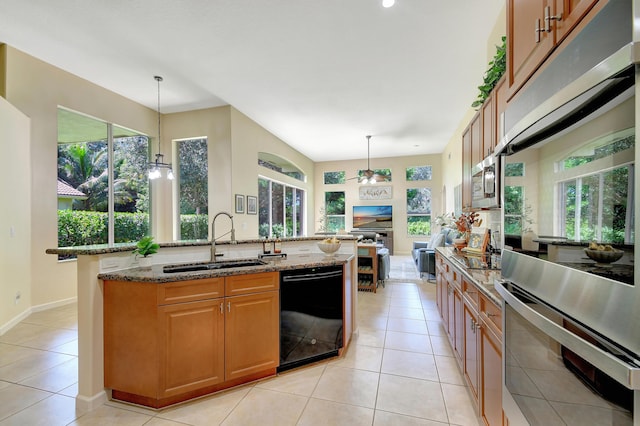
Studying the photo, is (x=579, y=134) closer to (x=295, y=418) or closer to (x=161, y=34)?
(x=295, y=418)

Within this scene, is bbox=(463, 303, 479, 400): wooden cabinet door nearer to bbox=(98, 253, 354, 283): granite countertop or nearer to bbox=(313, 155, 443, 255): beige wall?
bbox=(98, 253, 354, 283): granite countertop

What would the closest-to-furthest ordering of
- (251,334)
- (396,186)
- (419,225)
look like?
(251,334), (419,225), (396,186)

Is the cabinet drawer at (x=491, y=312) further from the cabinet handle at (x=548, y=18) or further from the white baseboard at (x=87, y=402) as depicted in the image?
the white baseboard at (x=87, y=402)

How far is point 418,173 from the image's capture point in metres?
9.09

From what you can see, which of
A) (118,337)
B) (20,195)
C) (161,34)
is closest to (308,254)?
(118,337)

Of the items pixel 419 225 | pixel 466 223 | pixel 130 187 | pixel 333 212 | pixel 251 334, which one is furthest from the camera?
pixel 333 212

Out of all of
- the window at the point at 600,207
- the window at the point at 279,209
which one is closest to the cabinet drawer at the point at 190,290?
the window at the point at 600,207

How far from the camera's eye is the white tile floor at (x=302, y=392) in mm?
1818

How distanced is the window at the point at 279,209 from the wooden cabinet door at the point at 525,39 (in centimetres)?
528

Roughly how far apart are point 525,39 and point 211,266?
2.50m

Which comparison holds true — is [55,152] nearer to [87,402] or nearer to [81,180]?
[81,180]

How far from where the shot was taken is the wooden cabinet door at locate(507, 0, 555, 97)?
3.21 feet

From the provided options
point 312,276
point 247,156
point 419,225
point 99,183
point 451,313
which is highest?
point 247,156

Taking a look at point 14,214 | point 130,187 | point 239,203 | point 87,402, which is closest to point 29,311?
point 14,214
